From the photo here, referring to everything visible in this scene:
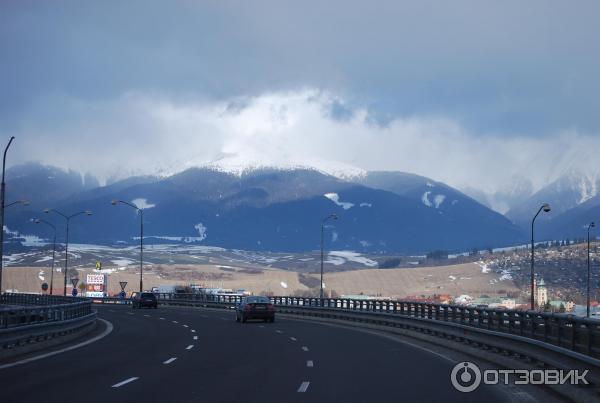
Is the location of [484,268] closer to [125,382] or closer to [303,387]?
[303,387]

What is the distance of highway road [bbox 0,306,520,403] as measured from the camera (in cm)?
1839

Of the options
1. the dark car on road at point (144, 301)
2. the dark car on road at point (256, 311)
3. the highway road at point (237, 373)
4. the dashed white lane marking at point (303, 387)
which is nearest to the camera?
the highway road at point (237, 373)

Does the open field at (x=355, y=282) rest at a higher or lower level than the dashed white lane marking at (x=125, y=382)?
higher

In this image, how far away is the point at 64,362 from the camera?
2617 cm

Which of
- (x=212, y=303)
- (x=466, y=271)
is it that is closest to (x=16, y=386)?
(x=212, y=303)

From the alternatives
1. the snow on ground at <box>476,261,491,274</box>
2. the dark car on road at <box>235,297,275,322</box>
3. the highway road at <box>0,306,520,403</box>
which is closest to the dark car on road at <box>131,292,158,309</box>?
the dark car on road at <box>235,297,275,322</box>

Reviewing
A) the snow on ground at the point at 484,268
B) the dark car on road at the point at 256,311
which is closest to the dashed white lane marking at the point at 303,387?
the dark car on road at the point at 256,311

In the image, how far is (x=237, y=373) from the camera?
23094 mm

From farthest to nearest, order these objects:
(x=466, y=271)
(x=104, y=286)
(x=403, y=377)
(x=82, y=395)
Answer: (x=466, y=271) → (x=104, y=286) → (x=403, y=377) → (x=82, y=395)

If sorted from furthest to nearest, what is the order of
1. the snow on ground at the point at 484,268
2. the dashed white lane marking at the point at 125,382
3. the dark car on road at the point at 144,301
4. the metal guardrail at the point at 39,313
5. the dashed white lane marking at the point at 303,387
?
the snow on ground at the point at 484,268 < the dark car on road at the point at 144,301 < the metal guardrail at the point at 39,313 < the dashed white lane marking at the point at 125,382 < the dashed white lane marking at the point at 303,387

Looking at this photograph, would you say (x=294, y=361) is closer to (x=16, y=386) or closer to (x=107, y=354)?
(x=107, y=354)

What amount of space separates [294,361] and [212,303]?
63195 millimetres

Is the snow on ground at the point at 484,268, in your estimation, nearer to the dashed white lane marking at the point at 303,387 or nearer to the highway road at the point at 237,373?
the highway road at the point at 237,373

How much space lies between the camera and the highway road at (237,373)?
18.4 metres
